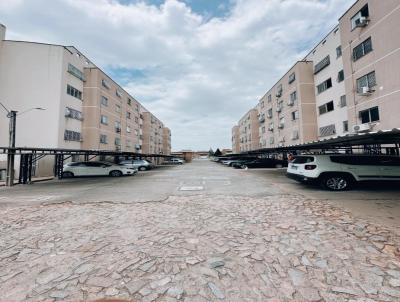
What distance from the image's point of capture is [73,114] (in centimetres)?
2598

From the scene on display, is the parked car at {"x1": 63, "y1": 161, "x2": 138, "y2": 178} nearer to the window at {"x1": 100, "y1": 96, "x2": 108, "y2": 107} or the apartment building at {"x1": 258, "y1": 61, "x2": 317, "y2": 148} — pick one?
the window at {"x1": 100, "y1": 96, "x2": 108, "y2": 107}

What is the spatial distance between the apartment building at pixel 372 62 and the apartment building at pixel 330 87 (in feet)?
9.84

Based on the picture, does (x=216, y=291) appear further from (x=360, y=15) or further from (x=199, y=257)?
(x=360, y=15)

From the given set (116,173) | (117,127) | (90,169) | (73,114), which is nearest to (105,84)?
(117,127)

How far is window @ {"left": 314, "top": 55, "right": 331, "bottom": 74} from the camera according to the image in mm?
23750

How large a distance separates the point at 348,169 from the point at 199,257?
891 cm

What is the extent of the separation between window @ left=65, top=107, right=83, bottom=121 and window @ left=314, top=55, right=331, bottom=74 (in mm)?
31041

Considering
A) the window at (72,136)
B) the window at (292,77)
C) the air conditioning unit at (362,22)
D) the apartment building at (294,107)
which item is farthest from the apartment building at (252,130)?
the window at (72,136)

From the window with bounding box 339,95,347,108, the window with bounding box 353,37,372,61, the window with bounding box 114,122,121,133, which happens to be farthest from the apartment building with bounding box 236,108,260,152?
the window with bounding box 353,37,372,61

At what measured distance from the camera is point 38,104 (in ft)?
75.5

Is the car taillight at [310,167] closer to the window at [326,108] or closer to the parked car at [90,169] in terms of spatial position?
the parked car at [90,169]

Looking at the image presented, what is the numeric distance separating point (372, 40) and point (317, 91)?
34.9ft

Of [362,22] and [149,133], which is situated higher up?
[362,22]

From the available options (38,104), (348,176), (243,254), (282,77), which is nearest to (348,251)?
(243,254)
